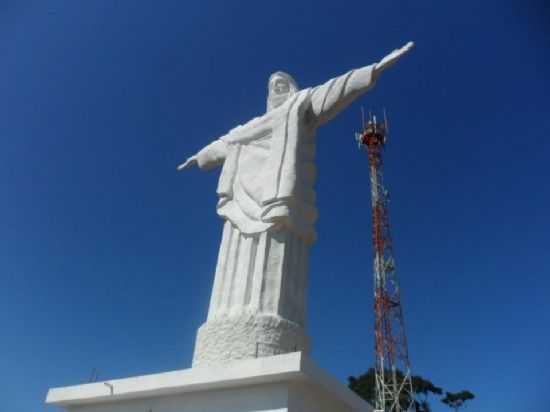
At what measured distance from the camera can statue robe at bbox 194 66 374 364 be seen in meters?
6.39

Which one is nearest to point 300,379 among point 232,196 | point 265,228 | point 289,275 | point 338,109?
point 289,275

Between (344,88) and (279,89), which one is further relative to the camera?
(279,89)

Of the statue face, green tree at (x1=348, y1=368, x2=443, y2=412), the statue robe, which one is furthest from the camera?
green tree at (x1=348, y1=368, x2=443, y2=412)

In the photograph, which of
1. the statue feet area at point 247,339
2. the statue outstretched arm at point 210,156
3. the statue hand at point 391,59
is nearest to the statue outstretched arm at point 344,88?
the statue hand at point 391,59

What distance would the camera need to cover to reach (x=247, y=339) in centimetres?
593

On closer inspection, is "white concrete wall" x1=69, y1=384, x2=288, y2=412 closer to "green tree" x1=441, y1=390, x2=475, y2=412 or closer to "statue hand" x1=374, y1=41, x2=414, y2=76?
"statue hand" x1=374, y1=41, x2=414, y2=76

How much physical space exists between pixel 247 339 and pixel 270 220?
5.23 ft

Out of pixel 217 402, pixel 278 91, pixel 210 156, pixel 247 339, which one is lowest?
pixel 217 402

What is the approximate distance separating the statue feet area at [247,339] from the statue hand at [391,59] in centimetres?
384

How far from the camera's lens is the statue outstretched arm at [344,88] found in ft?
24.1

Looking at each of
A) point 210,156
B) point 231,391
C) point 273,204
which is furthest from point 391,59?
point 231,391

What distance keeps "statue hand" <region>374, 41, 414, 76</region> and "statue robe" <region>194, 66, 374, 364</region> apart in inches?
5.5

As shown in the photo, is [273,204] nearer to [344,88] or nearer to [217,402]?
[344,88]

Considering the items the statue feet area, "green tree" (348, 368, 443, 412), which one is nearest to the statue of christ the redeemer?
the statue feet area
